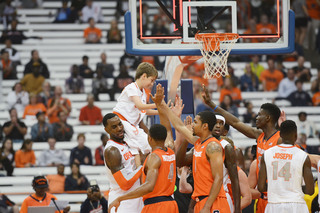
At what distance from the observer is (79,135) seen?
571 inches

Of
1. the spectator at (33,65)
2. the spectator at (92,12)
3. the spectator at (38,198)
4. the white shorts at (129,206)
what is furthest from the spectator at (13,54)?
the white shorts at (129,206)

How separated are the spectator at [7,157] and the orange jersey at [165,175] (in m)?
7.63

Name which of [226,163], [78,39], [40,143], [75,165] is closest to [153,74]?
[226,163]

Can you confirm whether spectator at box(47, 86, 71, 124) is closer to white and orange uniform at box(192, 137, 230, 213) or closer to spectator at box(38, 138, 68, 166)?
spectator at box(38, 138, 68, 166)

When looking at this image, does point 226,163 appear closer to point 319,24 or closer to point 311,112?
point 311,112

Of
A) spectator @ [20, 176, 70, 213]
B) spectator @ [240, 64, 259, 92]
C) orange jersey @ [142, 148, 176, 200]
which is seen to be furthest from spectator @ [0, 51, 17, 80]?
orange jersey @ [142, 148, 176, 200]

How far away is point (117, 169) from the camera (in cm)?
757

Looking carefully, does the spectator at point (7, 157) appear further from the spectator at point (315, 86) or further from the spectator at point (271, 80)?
the spectator at point (315, 86)

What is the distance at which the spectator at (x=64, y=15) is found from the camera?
1950 centimetres

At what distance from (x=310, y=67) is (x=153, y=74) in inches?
441

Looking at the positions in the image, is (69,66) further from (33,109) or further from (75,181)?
(75,181)

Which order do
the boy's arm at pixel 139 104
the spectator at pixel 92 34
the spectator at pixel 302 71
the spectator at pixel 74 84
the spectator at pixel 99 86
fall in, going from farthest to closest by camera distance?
the spectator at pixel 92 34
the spectator at pixel 302 71
the spectator at pixel 74 84
the spectator at pixel 99 86
the boy's arm at pixel 139 104

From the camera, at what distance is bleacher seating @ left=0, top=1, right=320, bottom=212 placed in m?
14.3

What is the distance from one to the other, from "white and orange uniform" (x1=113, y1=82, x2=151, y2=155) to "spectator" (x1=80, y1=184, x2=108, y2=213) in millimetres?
2277
